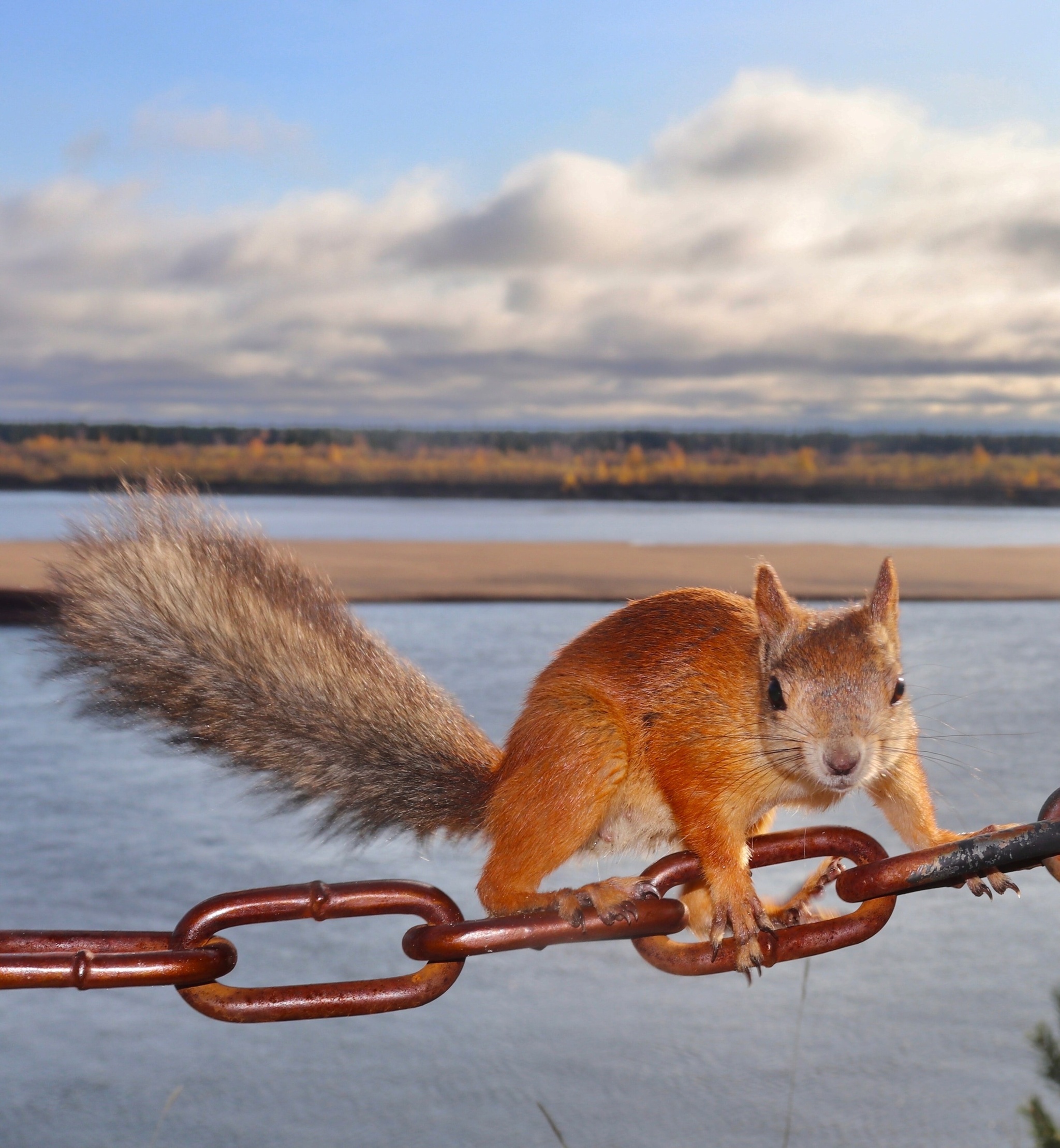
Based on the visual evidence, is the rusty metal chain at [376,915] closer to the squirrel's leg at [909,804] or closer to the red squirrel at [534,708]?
the red squirrel at [534,708]

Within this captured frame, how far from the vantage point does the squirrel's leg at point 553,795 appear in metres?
1.02

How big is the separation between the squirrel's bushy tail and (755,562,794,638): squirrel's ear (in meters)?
0.32

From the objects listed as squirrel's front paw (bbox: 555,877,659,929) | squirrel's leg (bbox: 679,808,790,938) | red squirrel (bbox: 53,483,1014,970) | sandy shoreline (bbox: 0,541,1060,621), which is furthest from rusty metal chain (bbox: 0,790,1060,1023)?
sandy shoreline (bbox: 0,541,1060,621)

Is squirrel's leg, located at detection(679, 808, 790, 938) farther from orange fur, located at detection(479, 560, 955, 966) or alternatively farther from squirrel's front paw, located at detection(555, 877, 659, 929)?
squirrel's front paw, located at detection(555, 877, 659, 929)

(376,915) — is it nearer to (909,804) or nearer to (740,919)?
(740,919)

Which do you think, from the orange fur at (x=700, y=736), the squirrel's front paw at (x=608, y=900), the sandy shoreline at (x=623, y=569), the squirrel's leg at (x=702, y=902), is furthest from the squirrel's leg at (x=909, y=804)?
the sandy shoreline at (x=623, y=569)

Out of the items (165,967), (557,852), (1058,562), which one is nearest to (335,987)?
(165,967)

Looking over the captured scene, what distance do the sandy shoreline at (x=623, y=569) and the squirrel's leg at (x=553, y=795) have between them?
23.7ft

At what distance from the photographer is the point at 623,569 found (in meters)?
12.4

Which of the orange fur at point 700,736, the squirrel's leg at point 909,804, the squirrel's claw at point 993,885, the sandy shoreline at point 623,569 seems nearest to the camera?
the squirrel's claw at point 993,885

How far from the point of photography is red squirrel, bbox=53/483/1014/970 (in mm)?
933

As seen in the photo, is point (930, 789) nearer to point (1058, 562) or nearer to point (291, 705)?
point (291, 705)

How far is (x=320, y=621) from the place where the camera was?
1.09 metres

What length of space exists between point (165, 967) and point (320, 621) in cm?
44
